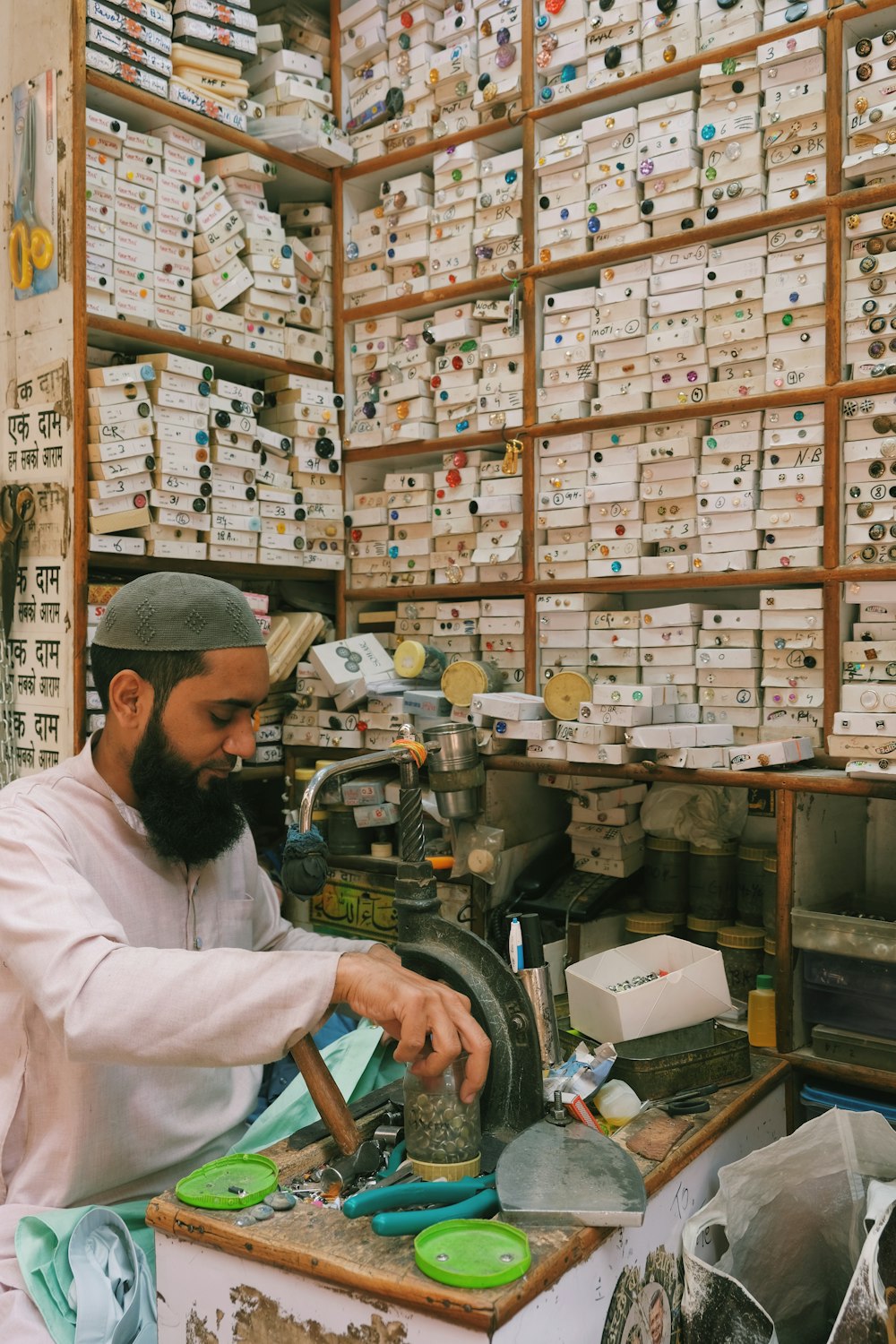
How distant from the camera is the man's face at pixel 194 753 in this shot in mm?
1974

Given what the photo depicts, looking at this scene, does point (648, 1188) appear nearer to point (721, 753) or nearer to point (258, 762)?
point (721, 753)

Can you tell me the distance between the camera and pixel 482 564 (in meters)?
3.39

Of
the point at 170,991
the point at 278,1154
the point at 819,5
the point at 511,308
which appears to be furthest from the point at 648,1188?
the point at 819,5

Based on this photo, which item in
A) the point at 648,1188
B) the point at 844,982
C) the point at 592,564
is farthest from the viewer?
the point at 592,564

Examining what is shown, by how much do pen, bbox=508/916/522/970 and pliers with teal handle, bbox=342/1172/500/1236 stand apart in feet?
1.31

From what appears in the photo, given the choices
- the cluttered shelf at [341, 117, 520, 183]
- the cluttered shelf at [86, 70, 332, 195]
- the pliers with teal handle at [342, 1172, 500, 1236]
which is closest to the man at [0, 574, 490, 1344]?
the pliers with teal handle at [342, 1172, 500, 1236]

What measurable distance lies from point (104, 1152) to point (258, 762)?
1.85 metres

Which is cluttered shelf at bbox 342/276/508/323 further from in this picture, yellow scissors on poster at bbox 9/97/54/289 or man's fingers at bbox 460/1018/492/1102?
man's fingers at bbox 460/1018/492/1102

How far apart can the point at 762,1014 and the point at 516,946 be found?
2.74 feet

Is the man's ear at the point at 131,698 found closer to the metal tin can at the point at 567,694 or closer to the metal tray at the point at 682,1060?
the metal tray at the point at 682,1060

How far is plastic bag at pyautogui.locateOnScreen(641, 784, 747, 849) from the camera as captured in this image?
291 centimetres

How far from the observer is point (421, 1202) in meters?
1.49

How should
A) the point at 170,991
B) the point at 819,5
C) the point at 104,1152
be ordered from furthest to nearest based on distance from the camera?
the point at 819,5 < the point at 104,1152 < the point at 170,991

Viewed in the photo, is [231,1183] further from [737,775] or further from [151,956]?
[737,775]
